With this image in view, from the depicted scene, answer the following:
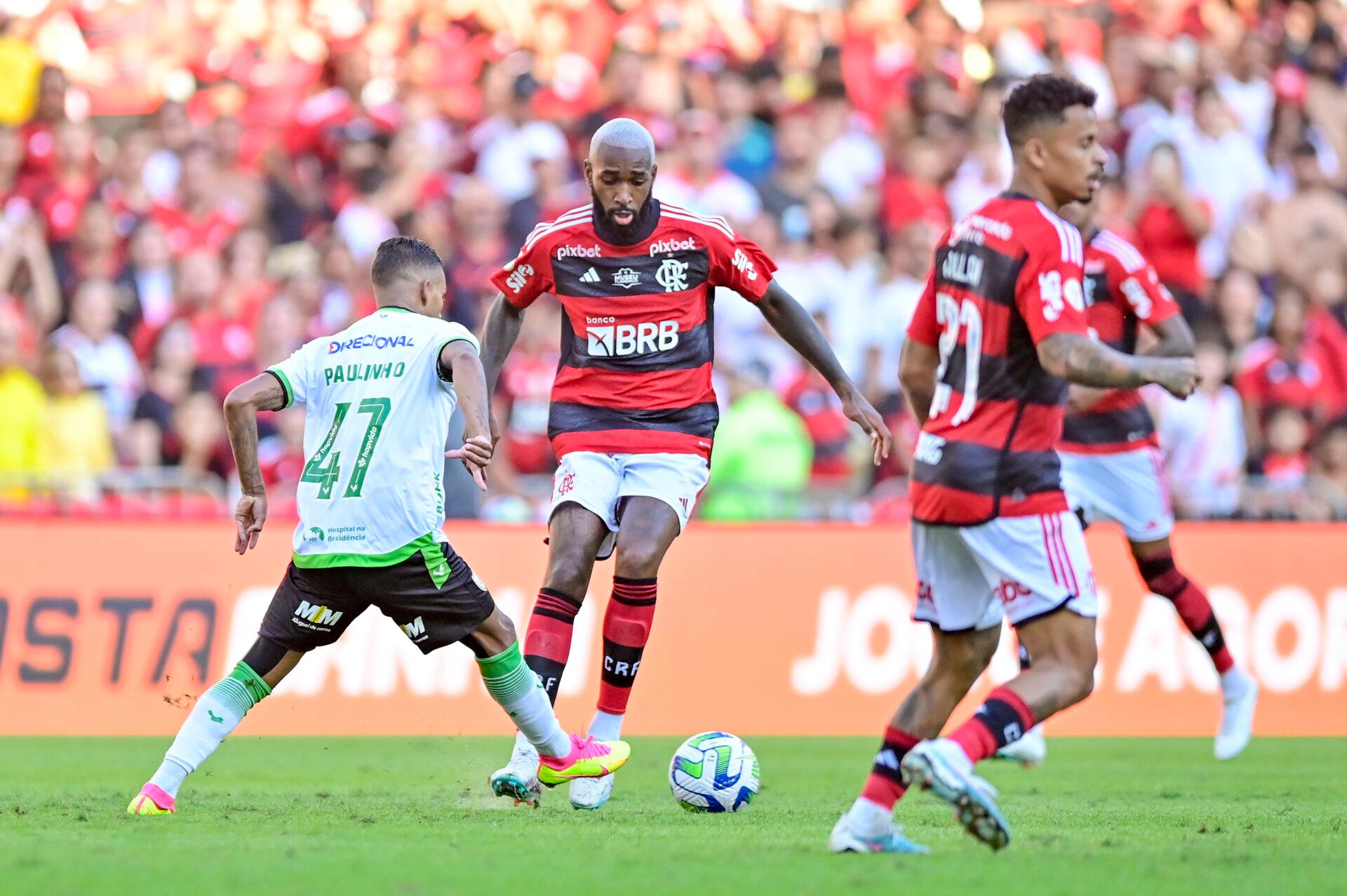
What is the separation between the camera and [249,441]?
23.7ft

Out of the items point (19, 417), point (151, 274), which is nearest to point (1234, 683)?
point (19, 417)

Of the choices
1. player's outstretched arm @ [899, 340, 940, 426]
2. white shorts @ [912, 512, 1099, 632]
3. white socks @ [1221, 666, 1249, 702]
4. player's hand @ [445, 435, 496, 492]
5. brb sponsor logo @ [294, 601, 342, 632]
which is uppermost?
player's outstretched arm @ [899, 340, 940, 426]

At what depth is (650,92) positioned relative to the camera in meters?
17.2

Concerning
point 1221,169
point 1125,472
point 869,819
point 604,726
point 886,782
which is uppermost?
point 1221,169

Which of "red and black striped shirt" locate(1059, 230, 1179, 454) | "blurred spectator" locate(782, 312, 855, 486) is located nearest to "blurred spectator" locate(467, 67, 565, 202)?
"blurred spectator" locate(782, 312, 855, 486)

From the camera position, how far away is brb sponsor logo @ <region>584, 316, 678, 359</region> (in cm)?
840

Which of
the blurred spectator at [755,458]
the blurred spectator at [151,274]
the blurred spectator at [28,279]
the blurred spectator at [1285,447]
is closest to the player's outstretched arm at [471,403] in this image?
the blurred spectator at [755,458]

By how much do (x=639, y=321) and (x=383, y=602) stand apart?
187cm

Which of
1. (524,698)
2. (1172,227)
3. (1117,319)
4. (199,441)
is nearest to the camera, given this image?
(524,698)

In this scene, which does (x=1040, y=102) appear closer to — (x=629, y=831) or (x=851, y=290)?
(x=629, y=831)

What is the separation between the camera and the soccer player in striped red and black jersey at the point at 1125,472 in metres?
10.1

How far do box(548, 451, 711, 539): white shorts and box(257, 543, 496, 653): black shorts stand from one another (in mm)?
974

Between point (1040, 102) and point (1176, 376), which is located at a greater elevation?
point (1040, 102)

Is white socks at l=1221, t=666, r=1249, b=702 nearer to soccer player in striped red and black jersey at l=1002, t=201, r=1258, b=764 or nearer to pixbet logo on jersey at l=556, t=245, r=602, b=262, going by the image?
soccer player in striped red and black jersey at l=1002, t=201, r=1258, b=764
